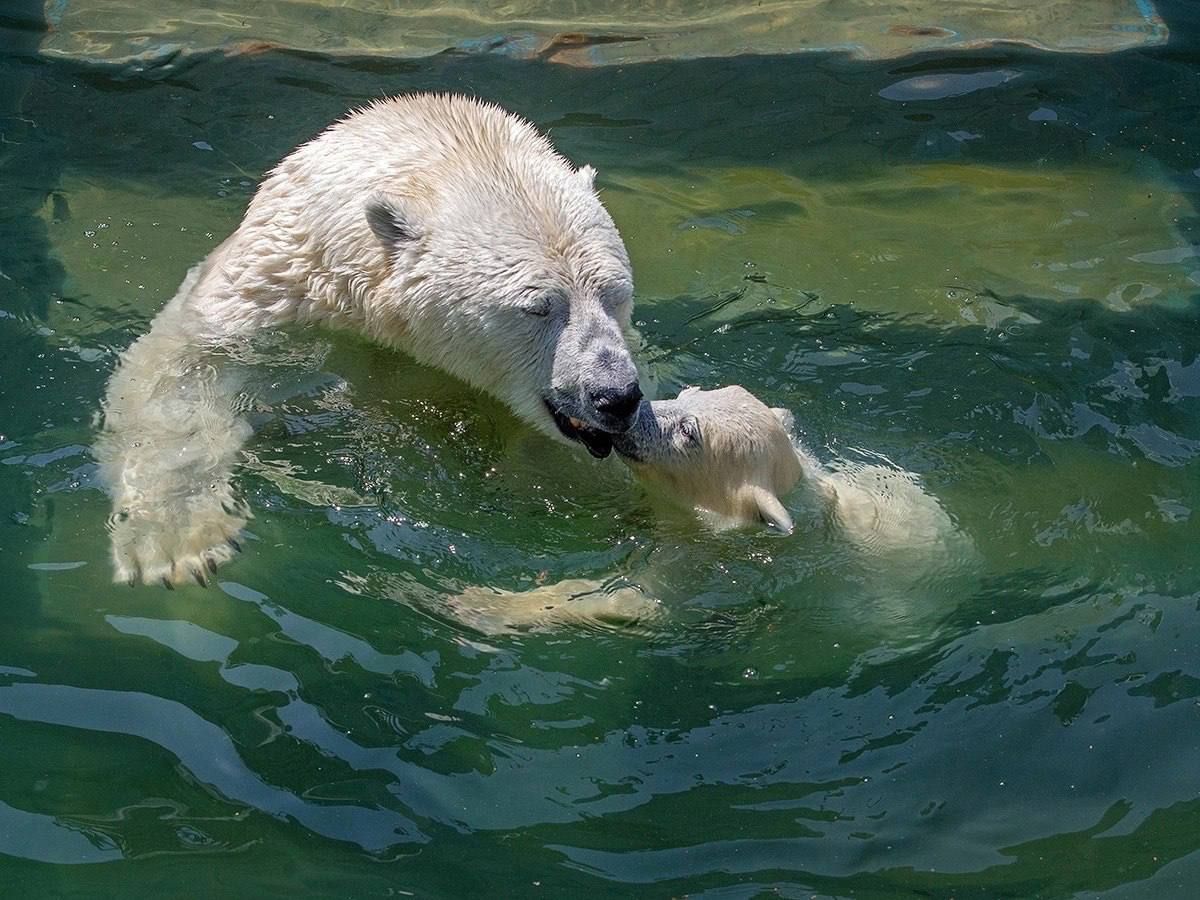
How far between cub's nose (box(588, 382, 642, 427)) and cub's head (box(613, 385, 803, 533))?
67 mm

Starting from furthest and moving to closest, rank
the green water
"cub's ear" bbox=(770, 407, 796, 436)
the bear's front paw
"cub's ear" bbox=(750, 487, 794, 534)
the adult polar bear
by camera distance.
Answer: "cub's ear" bbox=(770, 407, 796, 436) → the adult polar bear → the bear's front paw → "cub's ear" bbox=(750, 487, 794, 534) → the green water

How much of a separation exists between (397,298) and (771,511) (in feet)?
4.07

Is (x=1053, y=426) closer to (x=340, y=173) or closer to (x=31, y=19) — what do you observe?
(x=340, y=173)

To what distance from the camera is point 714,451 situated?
375 cm

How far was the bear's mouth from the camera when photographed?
390cm

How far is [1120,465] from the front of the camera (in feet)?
14.6

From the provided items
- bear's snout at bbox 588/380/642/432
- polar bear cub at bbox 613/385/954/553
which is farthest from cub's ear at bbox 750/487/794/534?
bear's snout at bbox 588/380/642/432

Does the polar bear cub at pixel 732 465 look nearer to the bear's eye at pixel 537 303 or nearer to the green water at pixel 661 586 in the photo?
the green water at pixel 661 586

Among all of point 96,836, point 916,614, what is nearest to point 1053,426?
point 916,614

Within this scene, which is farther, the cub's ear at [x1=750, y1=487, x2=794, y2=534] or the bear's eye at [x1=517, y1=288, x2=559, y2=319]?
the bear's eye at [x1=517, y1=288, x2=559, y2=319]

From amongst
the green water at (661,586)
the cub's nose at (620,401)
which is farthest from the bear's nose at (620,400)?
the green water at (661,586)

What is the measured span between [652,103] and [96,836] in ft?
15.3

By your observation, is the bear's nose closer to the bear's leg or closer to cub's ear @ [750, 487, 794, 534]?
cub's ear @ [750, 487, 794, 534]

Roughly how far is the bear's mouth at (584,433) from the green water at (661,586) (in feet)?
0.73
